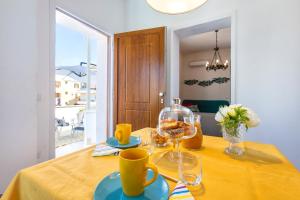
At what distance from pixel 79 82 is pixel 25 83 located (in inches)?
179

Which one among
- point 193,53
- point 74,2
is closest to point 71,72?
point 74,2

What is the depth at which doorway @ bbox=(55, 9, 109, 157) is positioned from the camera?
9.52 ft

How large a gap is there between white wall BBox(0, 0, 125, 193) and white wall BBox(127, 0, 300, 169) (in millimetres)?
2249

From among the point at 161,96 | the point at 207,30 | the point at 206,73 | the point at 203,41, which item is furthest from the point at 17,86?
the point at 206,73

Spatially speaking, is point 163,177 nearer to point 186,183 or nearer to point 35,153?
point 186,183

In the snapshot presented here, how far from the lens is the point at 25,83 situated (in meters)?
1.59

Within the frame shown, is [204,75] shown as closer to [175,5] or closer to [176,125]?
[175,5]

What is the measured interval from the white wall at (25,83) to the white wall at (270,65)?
225cm

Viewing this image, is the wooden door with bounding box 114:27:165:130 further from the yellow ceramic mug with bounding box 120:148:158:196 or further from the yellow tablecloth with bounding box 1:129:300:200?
the yellow ceramic mug with bounding box 120:148:158:196

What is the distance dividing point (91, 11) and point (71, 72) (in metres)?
3.38

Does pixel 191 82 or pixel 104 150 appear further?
pixel 191 82

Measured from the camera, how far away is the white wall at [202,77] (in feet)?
17.4

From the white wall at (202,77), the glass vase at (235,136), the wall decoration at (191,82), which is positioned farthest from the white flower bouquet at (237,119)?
the wall decoration at (191,82)

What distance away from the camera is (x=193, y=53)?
5.84m
